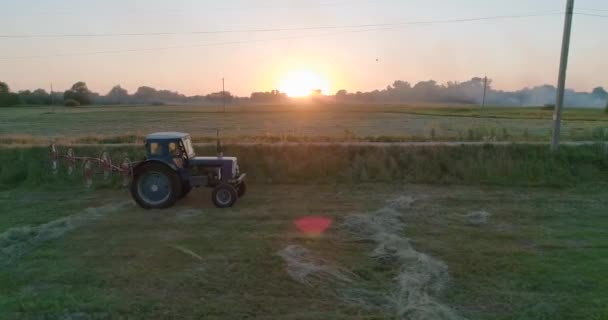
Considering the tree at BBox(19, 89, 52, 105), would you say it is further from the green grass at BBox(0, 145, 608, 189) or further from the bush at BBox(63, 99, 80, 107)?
the green grass at BBox(0, 145, 608, 189)

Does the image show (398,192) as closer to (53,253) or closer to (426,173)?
(426,173)

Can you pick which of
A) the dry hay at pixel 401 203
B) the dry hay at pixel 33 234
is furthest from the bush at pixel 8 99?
the dry hay at pixel 401 203

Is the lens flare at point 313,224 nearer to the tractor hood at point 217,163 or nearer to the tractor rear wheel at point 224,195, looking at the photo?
the tractor rear wheel at point 224,195

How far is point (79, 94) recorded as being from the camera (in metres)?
89.9

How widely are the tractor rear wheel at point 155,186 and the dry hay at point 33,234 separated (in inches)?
36.3

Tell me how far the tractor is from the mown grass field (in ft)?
1.42

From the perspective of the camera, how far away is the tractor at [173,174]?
34.5ft

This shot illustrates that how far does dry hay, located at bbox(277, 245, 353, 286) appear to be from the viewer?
20.7 ft

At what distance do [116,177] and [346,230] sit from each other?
27.1 feet

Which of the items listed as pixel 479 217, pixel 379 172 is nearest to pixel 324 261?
pixel 479 217

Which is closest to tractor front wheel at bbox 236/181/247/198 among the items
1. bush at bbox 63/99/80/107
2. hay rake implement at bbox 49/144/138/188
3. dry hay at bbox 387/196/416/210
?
hay rake implement at bbox 49/144/138/188

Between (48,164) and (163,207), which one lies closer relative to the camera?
(163,207)

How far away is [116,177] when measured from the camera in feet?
45.3

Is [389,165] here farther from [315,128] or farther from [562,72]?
[315,128]
